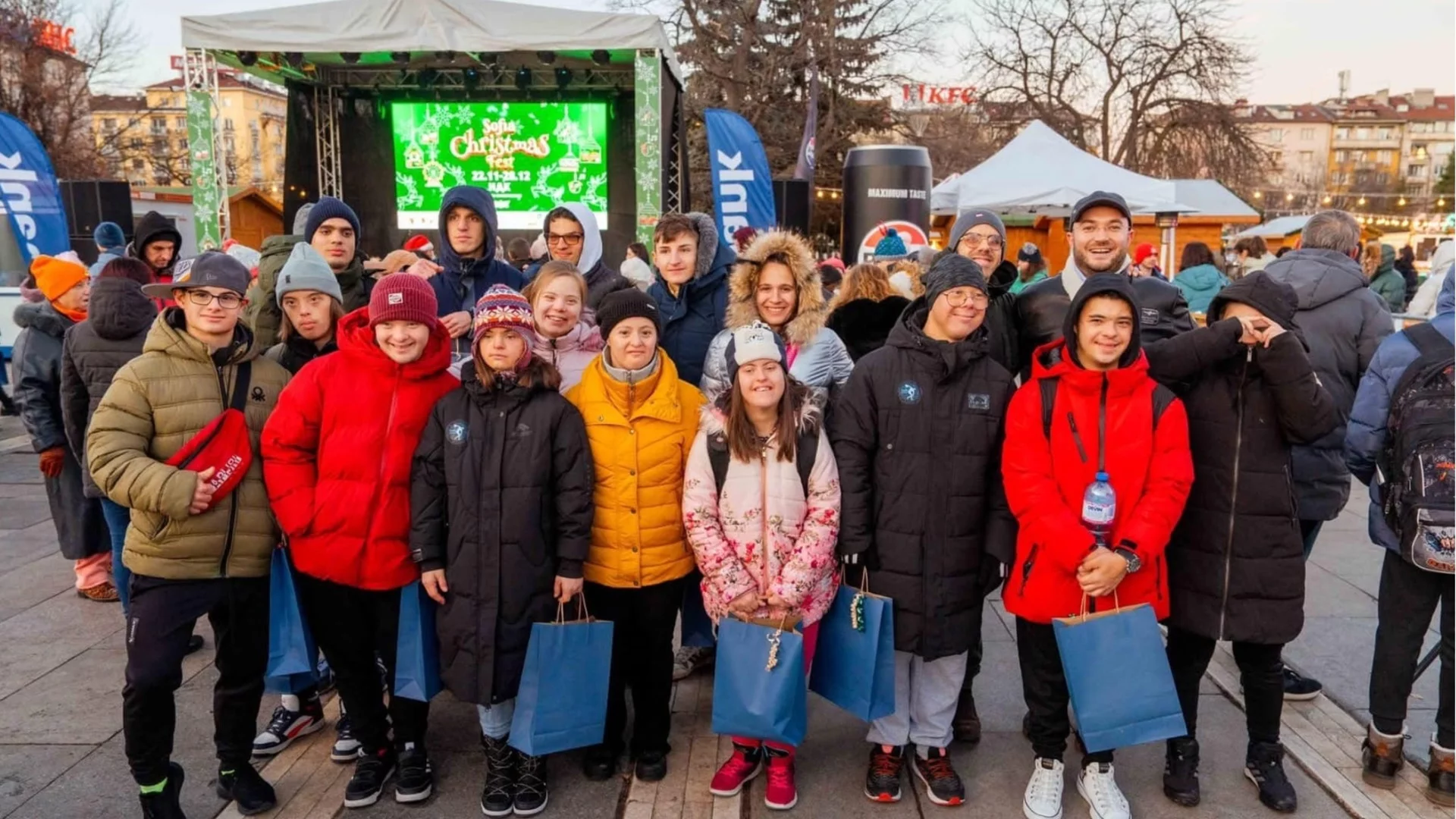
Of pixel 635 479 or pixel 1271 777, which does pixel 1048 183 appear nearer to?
pixel 1271 777

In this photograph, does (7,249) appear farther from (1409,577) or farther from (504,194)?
(1409,577)

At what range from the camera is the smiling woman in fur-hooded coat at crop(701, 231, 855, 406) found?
3371 millimetres

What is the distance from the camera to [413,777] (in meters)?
3.01

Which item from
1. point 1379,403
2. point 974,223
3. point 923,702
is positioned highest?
point 974,223

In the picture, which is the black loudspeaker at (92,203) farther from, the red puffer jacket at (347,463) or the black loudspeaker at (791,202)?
the red puffer jacket at (347,463)

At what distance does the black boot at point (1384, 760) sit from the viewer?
10.0 feet

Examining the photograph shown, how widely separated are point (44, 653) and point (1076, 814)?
4606mm

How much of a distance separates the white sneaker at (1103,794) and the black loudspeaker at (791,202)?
985cm

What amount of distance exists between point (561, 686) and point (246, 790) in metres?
1.12

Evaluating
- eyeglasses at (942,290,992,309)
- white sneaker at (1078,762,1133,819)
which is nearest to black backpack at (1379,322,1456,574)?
white sneaker at (1078,762,1133,819)

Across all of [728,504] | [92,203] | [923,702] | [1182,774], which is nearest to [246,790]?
[728,504]

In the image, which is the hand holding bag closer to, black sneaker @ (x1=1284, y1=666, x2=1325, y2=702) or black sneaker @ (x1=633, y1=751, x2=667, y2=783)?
black sneaker @ (x1=633, y1=751, x2=667, y2=783)

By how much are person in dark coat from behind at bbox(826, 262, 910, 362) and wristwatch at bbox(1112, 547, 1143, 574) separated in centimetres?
140

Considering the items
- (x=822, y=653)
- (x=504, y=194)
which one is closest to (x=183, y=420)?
(x=822, y=653)
